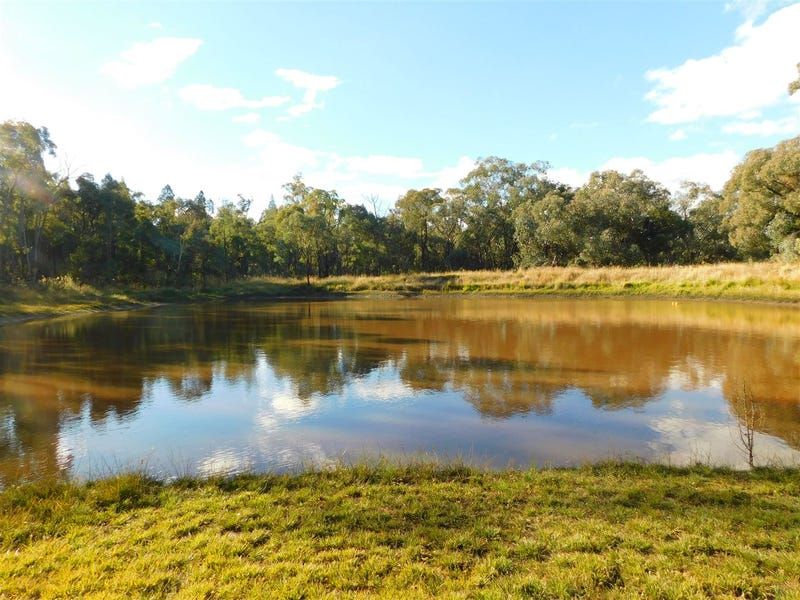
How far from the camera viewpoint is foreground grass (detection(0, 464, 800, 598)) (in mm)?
4211

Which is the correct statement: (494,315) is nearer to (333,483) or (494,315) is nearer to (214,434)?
(214,434)

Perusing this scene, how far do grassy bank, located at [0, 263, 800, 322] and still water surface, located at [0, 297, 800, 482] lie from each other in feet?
35.1

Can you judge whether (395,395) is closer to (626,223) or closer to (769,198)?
(769,198)

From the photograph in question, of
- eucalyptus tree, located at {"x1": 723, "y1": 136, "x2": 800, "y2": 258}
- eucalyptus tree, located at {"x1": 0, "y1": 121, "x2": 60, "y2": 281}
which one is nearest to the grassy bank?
eucalyptus tree, located at {"x1": 723, "y1": 136, "x2": 800, "y2": 258}

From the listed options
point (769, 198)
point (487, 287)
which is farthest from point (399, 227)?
point (769, 198)

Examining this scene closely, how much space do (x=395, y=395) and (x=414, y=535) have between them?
7.66m

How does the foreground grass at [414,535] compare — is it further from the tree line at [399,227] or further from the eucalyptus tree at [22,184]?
the eucalyptus tree at [22,184]

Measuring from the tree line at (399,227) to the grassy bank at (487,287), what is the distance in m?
3.44

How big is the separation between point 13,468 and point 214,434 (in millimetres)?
3126

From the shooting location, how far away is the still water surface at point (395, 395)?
28.8 ft

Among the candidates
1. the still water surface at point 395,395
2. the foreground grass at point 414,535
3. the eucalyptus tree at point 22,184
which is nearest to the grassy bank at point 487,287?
the eucalyptus tree at point 22,184

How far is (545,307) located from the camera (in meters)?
36.2

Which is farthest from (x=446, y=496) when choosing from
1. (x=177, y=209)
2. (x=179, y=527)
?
(x=177, y=209)

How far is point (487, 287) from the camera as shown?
5019 cm
